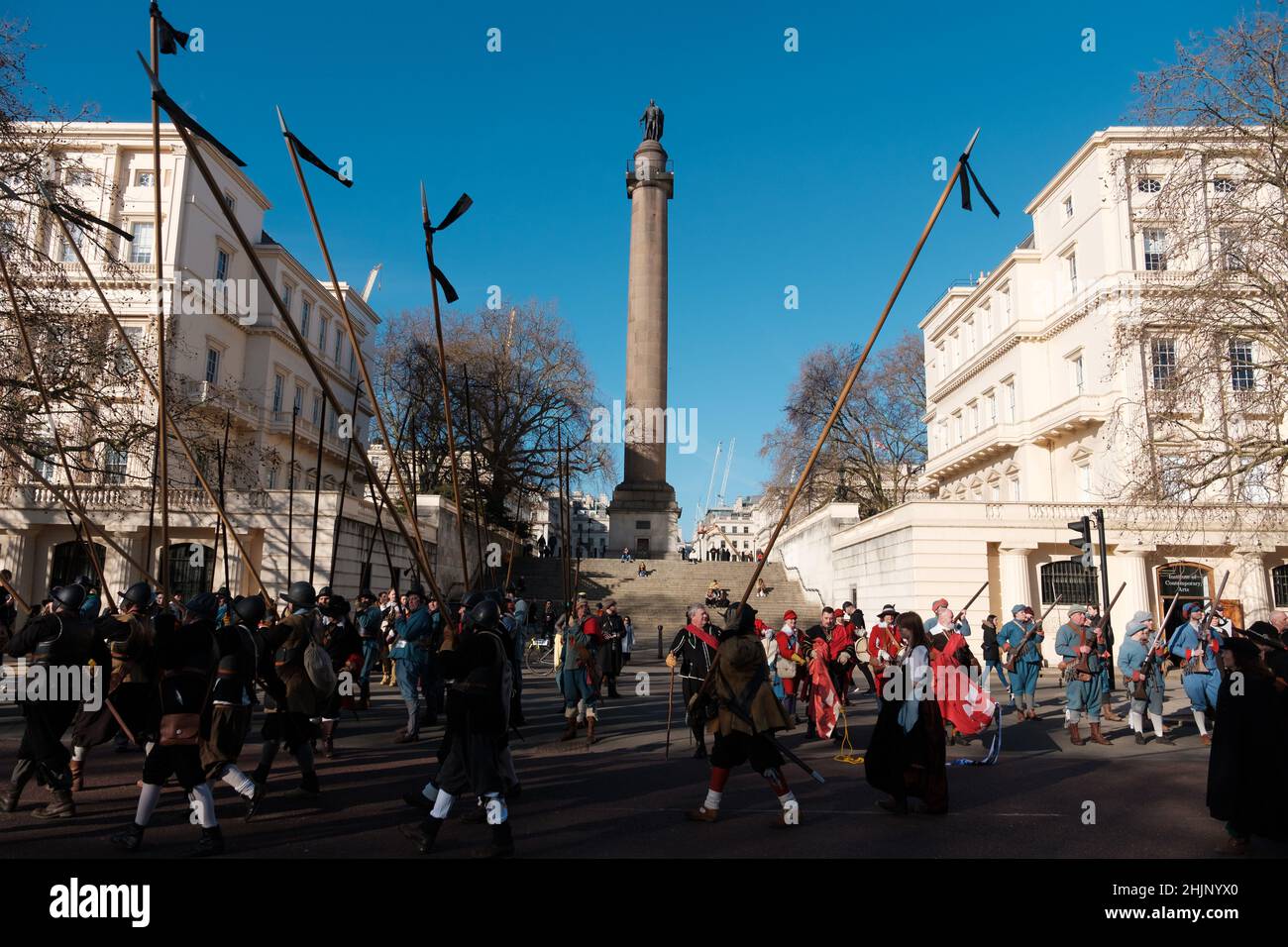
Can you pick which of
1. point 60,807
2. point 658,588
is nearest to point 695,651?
point 60,807

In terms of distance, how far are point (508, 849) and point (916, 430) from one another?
5271cm

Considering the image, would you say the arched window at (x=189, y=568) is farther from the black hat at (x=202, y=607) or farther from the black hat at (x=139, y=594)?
the black hat at (x=202, y=607)

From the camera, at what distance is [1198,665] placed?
12.1m

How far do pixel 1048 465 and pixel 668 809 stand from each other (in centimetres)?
3726

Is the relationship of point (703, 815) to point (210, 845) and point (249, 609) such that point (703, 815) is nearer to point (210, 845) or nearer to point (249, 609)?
point (210, 845)

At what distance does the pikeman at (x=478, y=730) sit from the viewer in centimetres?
578

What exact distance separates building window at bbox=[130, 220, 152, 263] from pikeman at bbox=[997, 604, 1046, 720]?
35.5 metres

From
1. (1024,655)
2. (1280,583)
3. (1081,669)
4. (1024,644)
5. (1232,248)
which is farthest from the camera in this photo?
(1280,583)

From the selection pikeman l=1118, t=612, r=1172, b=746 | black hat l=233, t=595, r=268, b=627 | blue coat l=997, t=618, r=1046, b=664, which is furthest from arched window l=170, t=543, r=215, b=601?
pikeman l=1118, t=612, r=1172, b=746

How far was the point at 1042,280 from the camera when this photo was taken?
40531 millimetres

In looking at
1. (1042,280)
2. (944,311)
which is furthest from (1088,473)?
(944,311)

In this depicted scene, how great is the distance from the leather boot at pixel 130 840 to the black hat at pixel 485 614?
8.58 ft
